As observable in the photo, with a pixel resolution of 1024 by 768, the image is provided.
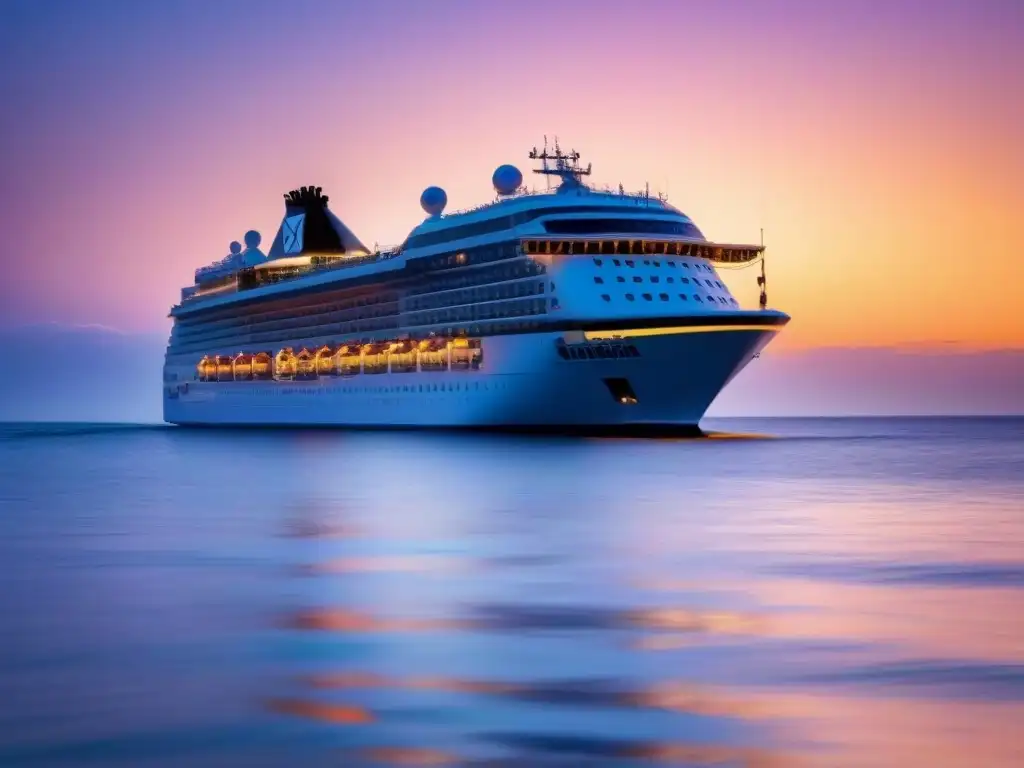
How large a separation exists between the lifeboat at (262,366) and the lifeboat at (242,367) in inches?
32.4

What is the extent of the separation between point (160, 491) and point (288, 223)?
3136 inches

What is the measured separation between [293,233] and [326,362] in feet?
76.8

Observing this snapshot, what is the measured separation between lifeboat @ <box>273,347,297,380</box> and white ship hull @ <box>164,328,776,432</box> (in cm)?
1732

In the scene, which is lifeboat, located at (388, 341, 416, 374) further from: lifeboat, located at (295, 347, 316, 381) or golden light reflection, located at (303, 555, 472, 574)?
golden light reflection, located at (303, 555, 472, 574)

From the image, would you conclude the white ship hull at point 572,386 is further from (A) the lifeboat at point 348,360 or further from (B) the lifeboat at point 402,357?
(A) the lifeboat at point 348,360

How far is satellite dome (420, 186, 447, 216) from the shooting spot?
93.1 metres

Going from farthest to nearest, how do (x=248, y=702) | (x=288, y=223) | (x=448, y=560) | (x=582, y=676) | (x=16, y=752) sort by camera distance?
(x=288, y=223)
(x=448, y=560)
(x=582, y=676)
(x=248, y=702)
(x=16, y=752)

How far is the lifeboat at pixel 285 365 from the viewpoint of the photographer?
349 ft

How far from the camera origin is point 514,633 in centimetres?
1583

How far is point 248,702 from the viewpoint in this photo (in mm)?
11844

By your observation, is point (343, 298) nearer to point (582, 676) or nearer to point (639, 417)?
point (639, 417)

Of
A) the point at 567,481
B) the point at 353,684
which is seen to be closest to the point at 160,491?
the point at 567,481

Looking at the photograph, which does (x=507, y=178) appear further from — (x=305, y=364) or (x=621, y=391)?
(x=305, y=364)

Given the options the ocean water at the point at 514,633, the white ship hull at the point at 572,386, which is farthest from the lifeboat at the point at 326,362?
the ocean water at the point at 514,633
